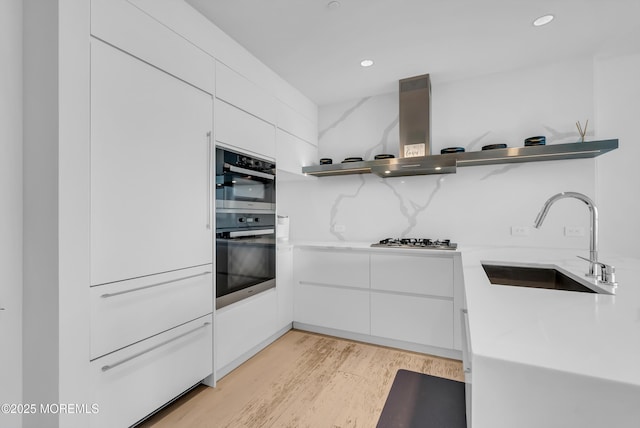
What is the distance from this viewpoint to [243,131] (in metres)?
2.29

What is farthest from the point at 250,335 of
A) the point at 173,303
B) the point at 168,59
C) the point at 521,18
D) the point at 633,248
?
the point at 633,248

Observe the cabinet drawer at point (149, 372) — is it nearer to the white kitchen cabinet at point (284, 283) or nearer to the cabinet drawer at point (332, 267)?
the white kitchen cabinet at point (284, 283)

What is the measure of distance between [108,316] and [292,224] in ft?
8.04

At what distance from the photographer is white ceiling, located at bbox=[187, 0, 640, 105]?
6.20 feet

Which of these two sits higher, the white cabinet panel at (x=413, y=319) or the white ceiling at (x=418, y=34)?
the white ceiling at (x=418, y=34)

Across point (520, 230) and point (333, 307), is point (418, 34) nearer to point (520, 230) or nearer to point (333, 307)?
point (520, 230)

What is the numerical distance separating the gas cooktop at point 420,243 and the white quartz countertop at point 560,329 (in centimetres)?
146

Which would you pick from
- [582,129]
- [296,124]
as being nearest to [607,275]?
[582,129]

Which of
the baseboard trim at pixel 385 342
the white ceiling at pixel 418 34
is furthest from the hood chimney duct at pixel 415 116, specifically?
the baseboard trim at pixel 385 342

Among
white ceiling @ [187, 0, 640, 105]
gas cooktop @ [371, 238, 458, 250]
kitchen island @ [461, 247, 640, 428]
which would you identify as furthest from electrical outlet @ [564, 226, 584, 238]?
kitchen island @ [461, 247, 640, 428]

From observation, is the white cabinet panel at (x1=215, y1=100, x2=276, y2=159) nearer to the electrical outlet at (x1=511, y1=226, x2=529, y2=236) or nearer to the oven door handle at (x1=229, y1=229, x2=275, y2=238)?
the oven door handle at (x1=229, y1=229, x2=275, y2=238)

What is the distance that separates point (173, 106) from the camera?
173 cm

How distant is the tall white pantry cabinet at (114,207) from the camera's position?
126cm

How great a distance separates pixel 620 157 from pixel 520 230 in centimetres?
97
